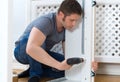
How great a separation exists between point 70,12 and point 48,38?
271mm

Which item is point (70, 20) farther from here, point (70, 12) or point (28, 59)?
point (28, 59)

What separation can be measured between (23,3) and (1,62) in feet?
4.47

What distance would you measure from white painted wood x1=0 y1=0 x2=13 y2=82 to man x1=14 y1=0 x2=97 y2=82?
0.50 meters

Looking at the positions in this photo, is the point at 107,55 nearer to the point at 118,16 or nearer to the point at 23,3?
the point at 118,16

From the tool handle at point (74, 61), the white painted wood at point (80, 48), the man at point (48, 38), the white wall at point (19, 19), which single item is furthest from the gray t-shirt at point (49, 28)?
the white wall at point (19, 19)

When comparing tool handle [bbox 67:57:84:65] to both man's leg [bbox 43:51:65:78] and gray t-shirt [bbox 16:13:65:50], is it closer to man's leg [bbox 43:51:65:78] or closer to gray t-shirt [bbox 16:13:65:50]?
gray t-shirt [bbox 16:13:65:50]

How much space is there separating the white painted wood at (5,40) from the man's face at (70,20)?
1.90 ft

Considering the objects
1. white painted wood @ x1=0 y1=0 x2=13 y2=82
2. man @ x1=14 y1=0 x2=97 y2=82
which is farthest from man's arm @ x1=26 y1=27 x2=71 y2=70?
white painted wood @ x1=0 y1=0 x2=13 y2=82

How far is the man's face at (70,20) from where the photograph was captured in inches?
46.5

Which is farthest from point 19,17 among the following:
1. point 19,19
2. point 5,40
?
point 5,40

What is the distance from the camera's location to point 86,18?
3.69 feet

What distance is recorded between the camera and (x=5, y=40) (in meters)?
0.63

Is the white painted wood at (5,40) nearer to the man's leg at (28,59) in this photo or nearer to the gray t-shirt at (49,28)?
the gray t-shirt at (49,28)

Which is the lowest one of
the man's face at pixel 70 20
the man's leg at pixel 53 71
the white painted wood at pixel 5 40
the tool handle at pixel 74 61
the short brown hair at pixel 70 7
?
the man's leg at pixel 53 71
